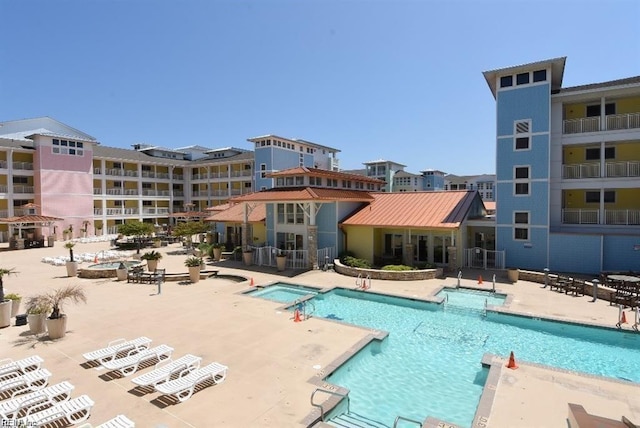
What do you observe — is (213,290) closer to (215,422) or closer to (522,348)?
(215,422)

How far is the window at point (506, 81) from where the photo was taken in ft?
72.7

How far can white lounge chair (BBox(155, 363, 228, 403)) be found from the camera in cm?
794

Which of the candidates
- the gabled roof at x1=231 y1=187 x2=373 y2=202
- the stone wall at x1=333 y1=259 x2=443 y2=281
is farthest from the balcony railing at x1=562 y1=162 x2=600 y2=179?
the gabled roof at x1=231 y1=187 x2=373 y2=202

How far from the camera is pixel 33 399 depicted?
733 centimetres

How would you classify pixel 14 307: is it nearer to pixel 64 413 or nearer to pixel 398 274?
pixel 64 413

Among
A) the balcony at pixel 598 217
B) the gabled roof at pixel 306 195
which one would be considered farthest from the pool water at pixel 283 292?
the balcony at pixel 598 217

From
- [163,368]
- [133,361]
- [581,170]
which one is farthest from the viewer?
[581,170]

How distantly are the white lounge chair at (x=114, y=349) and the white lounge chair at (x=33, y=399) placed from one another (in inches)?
59.1

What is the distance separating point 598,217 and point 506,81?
34.8ft

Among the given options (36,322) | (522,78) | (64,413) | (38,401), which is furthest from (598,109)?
(36,322)

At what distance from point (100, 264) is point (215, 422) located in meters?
24.5

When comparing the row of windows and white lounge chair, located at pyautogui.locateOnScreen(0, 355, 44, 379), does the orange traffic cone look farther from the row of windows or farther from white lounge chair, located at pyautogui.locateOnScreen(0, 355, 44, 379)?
the row of windows

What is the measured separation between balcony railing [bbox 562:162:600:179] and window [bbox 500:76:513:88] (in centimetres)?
660

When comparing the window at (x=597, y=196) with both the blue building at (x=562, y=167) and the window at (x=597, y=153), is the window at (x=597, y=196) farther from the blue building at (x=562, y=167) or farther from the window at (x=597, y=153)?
the window at (x=597, y=153)
